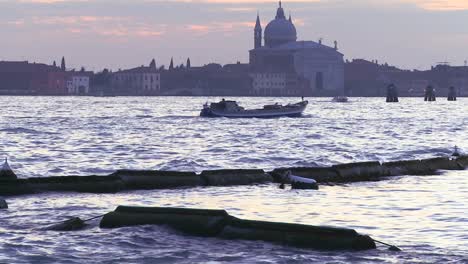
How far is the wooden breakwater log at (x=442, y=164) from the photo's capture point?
27.6 m

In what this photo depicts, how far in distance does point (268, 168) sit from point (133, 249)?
53.9 ft

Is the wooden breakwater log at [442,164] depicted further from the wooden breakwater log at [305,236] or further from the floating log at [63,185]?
the wooden breakwater log at [305,236]

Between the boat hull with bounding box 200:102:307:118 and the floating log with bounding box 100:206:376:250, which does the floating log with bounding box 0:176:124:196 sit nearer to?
the floating log with bounding box 100:206:376:250

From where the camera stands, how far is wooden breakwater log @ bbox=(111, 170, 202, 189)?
2175 cm

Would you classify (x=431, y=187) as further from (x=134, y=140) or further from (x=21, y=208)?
(x=134, y=140)

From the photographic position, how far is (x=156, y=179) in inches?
869

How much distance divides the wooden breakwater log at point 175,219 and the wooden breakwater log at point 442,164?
13.1m

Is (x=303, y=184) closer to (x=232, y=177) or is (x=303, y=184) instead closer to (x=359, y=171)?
(x=232, y=177)

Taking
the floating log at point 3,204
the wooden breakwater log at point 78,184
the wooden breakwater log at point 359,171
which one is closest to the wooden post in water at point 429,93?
the wooden breakwater log at point 359,171

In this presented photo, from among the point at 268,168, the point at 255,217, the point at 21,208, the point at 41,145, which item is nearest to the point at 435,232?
the point at 255,217

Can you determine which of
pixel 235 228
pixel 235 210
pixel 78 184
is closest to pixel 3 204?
pixel 78 184

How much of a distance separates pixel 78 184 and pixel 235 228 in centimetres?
691

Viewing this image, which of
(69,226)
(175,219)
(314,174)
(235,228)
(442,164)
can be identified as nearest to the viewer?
(235,228)

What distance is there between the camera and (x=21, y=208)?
1798 cm
